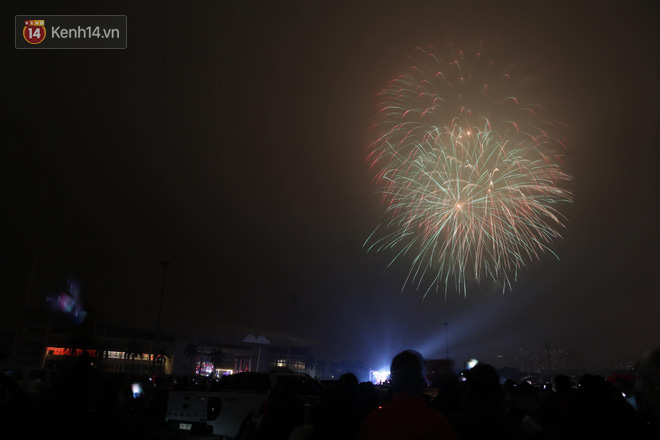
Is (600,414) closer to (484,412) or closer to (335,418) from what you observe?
(484,412)

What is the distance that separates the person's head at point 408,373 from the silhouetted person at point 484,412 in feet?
2.03

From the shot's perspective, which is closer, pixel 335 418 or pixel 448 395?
pixel 335 418

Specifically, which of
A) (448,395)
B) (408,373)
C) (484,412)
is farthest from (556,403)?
(408,373)

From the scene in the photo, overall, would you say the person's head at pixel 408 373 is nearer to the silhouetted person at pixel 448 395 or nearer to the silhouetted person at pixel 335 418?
the silhouetted person at pixel 335 418

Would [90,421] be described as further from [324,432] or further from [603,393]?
[603,393]

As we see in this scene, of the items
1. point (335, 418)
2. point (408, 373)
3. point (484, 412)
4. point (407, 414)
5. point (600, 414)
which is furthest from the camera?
point (335, 418)

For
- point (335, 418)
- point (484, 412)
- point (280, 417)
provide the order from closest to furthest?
point (484, 412)
point (335, 418)
point (280, 417)

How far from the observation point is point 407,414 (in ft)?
9.84

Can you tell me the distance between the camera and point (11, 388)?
208 inches

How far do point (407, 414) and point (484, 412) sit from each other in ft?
2.95

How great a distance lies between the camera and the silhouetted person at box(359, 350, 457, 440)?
2881mm

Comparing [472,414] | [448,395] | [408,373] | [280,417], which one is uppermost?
[408,373]

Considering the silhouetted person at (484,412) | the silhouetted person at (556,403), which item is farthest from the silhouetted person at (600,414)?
the silhouetted person at (556,403)

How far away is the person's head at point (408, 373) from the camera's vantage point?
10.5ft
